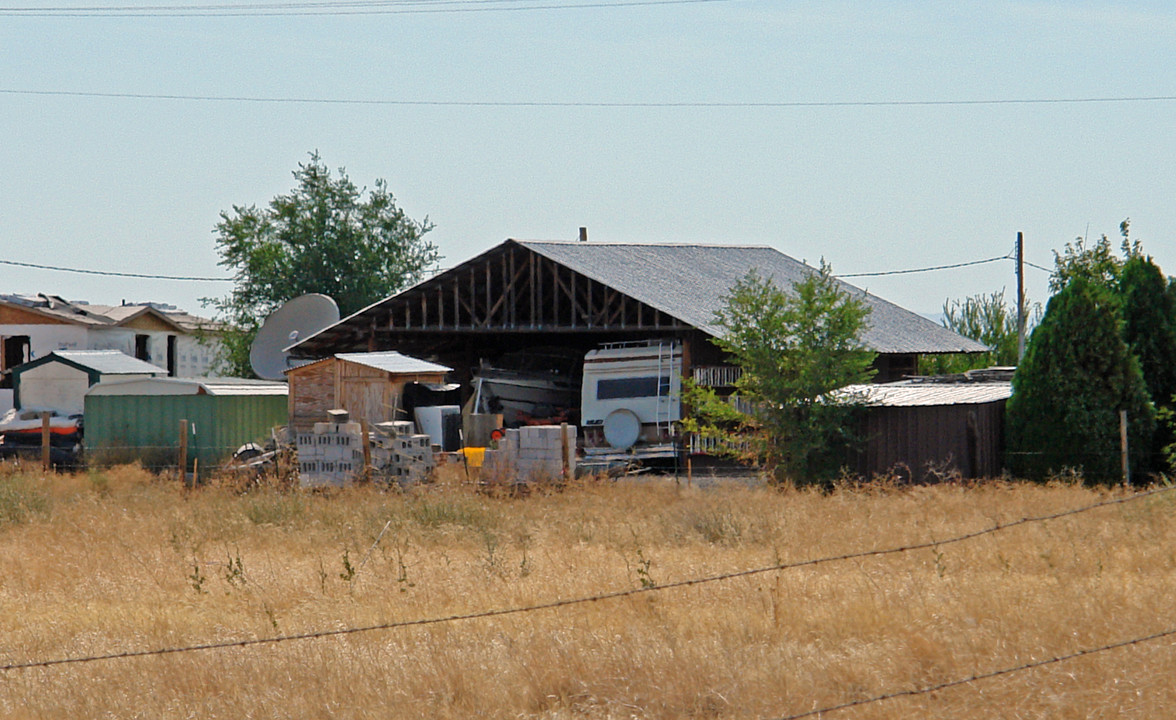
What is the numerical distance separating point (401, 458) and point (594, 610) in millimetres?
11535

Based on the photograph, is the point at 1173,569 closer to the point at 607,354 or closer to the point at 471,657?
the point at 471,657

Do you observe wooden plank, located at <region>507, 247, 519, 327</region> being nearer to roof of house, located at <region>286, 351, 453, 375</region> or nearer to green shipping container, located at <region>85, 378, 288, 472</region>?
roof of house, located at <region>286, 351, 453, 375</region>

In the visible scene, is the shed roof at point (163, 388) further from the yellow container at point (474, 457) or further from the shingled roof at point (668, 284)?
the yellow container at point (474, 457)

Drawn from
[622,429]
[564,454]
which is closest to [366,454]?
[564,454]

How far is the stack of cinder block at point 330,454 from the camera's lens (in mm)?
21562

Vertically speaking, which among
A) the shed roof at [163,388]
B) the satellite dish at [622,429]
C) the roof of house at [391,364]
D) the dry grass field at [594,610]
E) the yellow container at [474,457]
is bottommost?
the dry grass field at [594,610]

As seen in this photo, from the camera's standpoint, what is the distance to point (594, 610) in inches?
410

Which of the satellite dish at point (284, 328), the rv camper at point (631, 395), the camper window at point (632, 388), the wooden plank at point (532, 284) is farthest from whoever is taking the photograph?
the satellite dish at point (284, 328)

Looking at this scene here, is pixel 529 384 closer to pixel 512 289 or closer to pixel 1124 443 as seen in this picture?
pixel 512 289

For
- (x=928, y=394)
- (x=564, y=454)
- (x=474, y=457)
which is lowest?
(x=474, y=457)

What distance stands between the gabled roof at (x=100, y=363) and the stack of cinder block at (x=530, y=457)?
47.5ft

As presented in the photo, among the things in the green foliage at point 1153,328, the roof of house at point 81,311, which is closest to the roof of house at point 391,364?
the green foliage at point 1153,328

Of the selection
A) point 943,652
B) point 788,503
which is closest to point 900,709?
point 943,652

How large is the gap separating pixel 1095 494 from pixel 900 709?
11.4m
